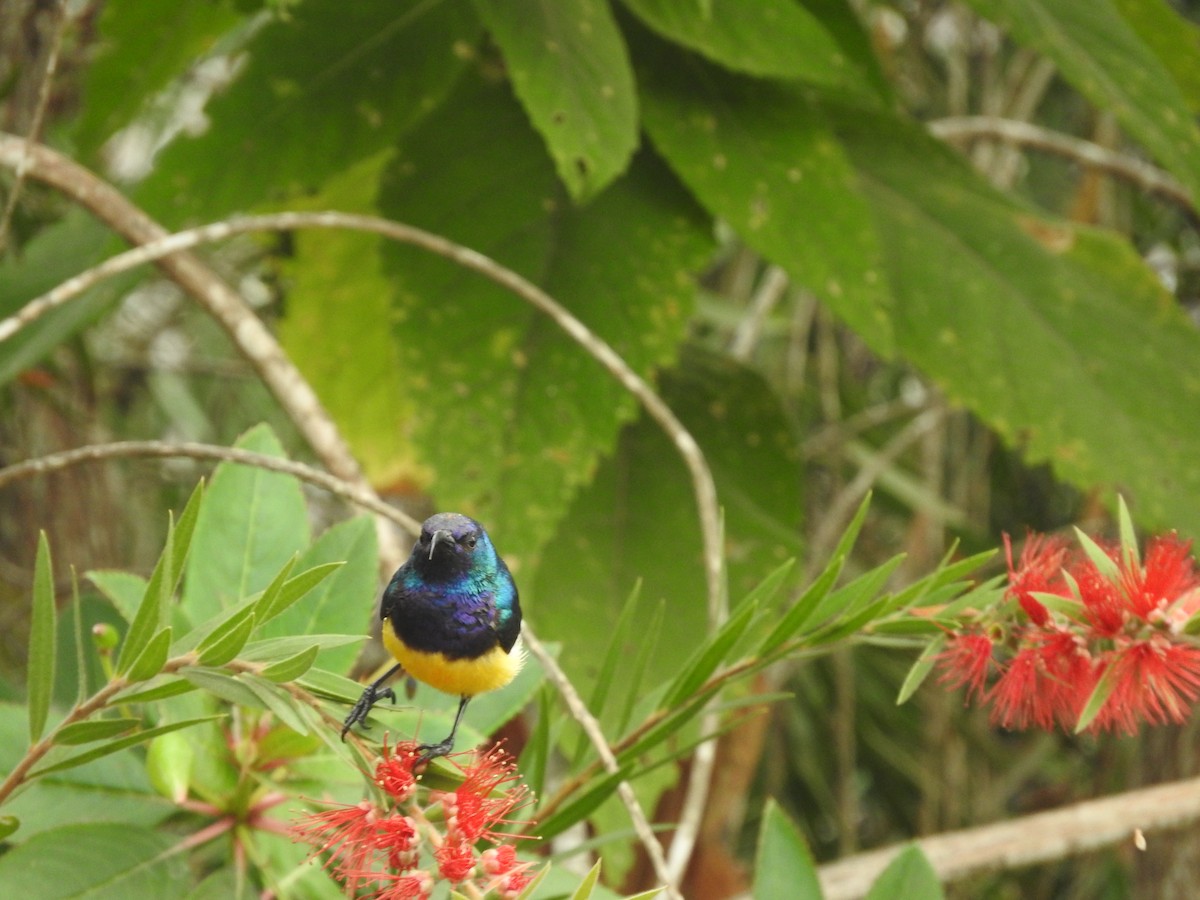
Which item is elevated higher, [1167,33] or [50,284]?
[50,284]

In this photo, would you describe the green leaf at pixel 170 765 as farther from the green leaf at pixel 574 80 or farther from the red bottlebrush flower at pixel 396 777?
the green leaf at pixel 574 80

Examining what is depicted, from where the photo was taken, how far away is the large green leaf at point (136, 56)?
130 cm

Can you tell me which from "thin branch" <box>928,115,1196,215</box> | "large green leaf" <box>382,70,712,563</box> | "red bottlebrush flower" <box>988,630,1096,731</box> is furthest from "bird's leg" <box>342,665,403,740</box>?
"thin branch" <box>928,115,1196,215</box>

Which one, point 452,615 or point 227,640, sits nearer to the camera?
point 227,640

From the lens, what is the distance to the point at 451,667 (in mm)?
643

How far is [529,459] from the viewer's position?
1.14 meters

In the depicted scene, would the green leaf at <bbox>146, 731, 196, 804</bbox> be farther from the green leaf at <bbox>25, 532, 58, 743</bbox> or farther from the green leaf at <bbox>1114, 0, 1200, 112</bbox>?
the green leaf at <bbox>1114, 0, 1200, 112</bbox>

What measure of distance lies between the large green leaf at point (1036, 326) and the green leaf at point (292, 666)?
3.11 ft

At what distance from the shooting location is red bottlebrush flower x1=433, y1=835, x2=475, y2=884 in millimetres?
494

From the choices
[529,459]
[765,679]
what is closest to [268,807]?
[529,459]

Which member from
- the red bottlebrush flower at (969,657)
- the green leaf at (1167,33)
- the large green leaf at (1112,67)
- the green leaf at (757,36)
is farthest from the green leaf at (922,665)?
the green leaf at (1167,33)

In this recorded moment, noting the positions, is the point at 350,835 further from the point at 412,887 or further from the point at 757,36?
the point at 757,36

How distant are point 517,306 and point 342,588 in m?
0.45

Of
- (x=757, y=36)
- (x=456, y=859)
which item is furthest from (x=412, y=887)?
(x=757, y=36)
